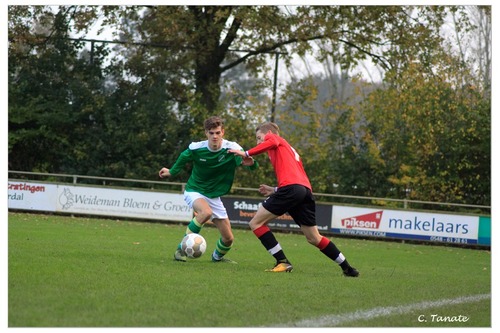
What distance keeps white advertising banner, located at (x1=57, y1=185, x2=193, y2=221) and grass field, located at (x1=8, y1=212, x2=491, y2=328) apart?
9017 millimetres

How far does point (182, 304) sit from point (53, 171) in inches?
928

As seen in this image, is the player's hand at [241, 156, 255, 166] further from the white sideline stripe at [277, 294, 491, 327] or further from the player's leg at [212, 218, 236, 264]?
the white sideline stripe at [277, 294, 491, 327]

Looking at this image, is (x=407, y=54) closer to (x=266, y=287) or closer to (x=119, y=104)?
(x=119, y=104)

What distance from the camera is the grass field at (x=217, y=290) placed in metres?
6.89

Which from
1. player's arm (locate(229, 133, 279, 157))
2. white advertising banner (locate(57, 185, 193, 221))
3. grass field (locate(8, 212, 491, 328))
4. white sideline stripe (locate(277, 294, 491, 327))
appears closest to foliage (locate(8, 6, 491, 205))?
white advertising banner (locate(57, 185, 193, 221))

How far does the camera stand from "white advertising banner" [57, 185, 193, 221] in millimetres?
24547

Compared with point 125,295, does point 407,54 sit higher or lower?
higher

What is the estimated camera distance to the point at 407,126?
27.2 m

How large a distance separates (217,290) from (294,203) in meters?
2.38

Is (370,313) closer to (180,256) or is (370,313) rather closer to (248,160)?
(248,160)

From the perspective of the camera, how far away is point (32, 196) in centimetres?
2495

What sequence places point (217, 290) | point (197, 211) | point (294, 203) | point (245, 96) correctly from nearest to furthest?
point (217, 290) → point (294, 203) → point (197, 211) → point (245, 96)

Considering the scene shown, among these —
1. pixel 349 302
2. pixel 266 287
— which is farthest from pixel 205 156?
pixel 349 302

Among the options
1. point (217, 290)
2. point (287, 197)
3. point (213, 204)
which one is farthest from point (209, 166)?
point (217, 290)
